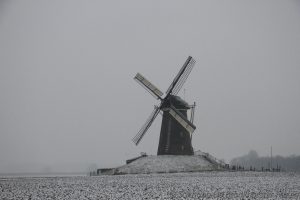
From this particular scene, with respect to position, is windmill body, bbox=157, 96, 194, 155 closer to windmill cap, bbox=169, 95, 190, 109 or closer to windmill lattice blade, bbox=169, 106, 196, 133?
windmill cap, bbox=169, 95, 190, 109

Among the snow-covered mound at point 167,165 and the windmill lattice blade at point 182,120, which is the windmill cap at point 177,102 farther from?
the snow-covered mound at point 167,165

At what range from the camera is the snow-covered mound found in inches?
2142

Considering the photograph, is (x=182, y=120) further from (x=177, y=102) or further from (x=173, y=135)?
(x=177, y=102)

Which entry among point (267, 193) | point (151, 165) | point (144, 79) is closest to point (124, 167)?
point (151, 165)

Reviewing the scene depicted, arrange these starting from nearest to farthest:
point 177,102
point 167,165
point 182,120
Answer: point 167,165
point 182,120
point 177,102

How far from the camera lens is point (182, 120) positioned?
183ft

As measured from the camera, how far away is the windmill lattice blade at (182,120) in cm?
5519

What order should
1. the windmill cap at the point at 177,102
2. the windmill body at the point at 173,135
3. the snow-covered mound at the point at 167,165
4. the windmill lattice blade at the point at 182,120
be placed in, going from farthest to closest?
the windmill cap at the point at 177,102 → the windmill body at the point at 173,135 → the windmill lattice blade at the point at 182,120 → the snow-covered mound at the point at 167,165

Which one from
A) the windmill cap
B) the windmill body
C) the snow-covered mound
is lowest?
the snow-covered mound

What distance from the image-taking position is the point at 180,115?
56.2 meters

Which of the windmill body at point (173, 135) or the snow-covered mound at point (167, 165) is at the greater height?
the windmill body at point (173, 135)

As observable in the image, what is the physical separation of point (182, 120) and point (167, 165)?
6.04 m

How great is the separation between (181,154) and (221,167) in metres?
5.91

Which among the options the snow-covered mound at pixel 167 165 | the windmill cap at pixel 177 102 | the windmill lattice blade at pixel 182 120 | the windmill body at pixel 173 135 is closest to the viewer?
the snow-covered mound at pixel 167 165
